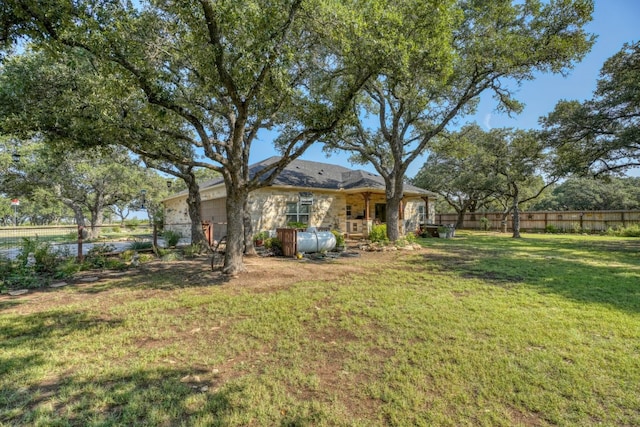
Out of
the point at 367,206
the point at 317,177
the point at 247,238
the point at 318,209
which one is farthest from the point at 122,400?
the point at 317,177

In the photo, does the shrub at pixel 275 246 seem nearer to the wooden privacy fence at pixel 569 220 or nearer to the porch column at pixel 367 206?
the porch column at pixel 367 206

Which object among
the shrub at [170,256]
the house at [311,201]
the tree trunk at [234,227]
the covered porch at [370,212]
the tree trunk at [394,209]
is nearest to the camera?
the tree trunk at [234,227]

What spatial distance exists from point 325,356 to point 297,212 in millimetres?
11514

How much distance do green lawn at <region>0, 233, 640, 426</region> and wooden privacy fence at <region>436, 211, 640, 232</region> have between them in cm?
2040

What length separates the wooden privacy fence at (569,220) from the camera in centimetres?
1991

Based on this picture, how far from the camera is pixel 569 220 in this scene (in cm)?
2161

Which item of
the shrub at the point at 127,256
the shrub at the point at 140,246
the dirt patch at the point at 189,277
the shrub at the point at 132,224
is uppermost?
the shrub at the point at 132,224

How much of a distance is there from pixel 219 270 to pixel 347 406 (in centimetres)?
605

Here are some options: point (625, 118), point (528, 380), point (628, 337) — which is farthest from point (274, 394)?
point (625, 118)

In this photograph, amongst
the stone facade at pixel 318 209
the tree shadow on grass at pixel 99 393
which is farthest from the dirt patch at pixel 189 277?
the stone facade at pixel 318 209

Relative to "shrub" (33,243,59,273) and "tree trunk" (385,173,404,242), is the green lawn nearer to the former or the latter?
"shrub" (33,243,59,273)

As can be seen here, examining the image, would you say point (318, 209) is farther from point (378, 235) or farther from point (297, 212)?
point (378, 235)

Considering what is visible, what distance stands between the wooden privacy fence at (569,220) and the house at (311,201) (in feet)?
33.1

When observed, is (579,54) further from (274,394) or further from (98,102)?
(98,102)
